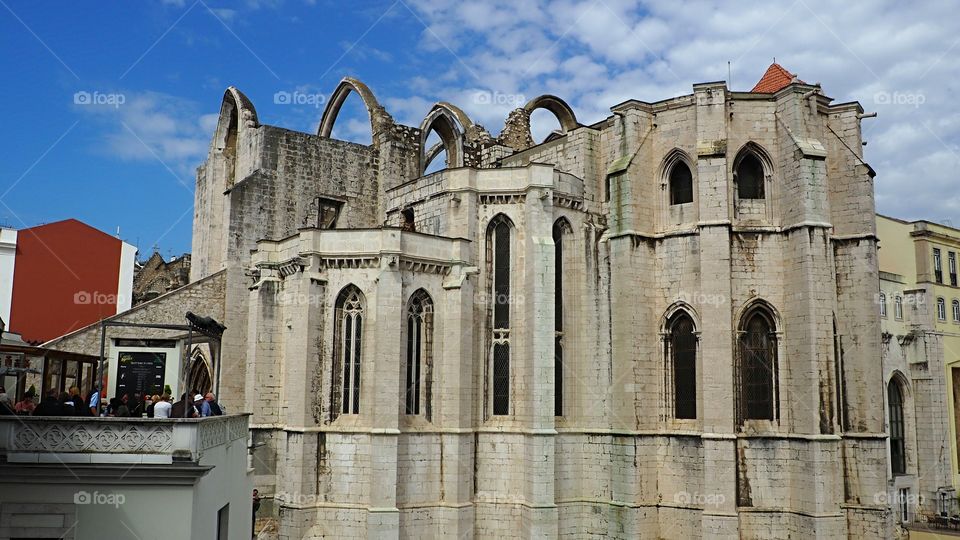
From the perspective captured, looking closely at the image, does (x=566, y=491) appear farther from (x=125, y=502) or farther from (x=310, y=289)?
(x=125, y=502)

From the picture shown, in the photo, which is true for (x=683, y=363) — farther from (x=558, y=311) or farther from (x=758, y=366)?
(x=558, y=311)

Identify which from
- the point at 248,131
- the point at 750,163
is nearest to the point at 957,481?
the point at 750,163

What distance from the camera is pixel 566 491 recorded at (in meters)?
21.0

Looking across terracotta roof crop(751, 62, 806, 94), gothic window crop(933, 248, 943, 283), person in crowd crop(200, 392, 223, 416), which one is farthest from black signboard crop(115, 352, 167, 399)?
gothic window crop(933, 248, 943, 283)

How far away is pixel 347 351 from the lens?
20656mm

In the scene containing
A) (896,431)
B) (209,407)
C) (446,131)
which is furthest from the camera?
(896,431)

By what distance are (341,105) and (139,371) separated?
14.6 m

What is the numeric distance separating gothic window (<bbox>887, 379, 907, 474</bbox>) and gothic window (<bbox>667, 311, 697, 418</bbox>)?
16840 mm

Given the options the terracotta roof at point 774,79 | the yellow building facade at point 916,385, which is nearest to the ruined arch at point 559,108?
the terracotta roof at point 774,79

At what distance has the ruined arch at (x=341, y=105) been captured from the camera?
29312mm

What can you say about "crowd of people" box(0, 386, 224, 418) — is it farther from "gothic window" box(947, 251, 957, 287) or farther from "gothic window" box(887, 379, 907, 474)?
"gothic window" box(947, 251, 957, 287)

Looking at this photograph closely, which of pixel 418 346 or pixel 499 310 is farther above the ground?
pixel 499 310

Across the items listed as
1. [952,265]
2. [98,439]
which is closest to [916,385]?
[952,265]

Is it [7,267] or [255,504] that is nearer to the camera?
[255,504]
